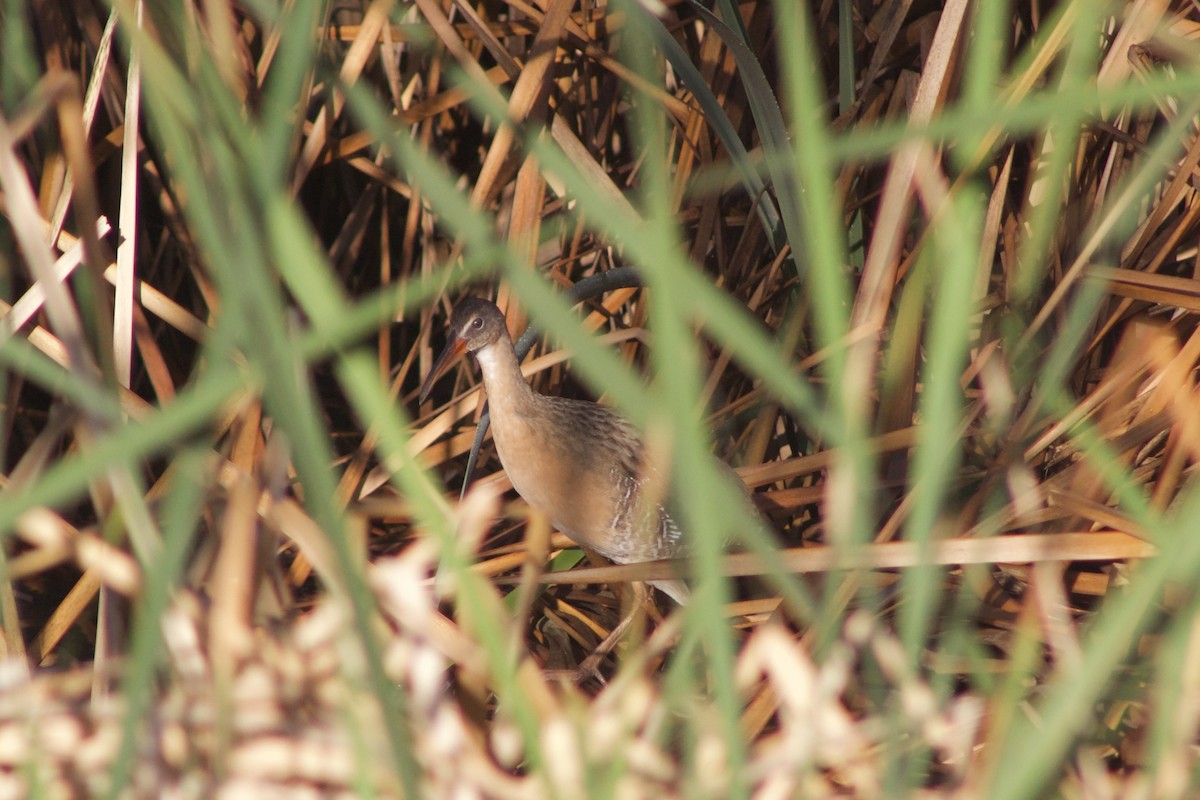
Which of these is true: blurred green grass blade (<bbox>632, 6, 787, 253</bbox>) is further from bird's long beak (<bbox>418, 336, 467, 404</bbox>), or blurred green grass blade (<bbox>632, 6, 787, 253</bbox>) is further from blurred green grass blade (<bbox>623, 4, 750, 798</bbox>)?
blurred green grass blade (<bbox>623, 4, 750, 798</bbox>)

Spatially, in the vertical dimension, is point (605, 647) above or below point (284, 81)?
below

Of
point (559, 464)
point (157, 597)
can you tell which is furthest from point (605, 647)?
point (157, 597)

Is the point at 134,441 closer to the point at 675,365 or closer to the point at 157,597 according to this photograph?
the point at 157,597

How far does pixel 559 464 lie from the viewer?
2287mm

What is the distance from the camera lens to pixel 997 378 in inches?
60.4

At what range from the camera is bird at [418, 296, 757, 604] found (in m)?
2.23

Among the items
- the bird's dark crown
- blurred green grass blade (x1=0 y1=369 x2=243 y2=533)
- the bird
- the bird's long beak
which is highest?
blurred green grass blade (x1=0 y1=369 x2=243 y2=533)

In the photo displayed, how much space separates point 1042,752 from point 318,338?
51cm

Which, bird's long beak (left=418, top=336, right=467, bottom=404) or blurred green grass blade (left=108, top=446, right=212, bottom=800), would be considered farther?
bird's long beak (left=418, top=336, right=467, bottom=404)

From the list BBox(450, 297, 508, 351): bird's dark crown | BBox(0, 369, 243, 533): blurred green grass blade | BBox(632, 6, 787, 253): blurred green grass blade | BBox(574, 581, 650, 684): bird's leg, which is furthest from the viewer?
BBox(450, 297, 508, 351): bird's dark crown

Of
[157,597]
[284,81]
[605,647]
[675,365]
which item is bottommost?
[605,647]

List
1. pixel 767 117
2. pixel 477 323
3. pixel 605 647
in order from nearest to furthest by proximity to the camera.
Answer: pixel 767 117
pixel 605 647
pixel 477 323

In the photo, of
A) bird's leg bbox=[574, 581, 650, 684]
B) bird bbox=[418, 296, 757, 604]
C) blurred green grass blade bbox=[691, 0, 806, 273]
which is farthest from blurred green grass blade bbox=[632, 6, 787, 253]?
bird's leg bbox=[574, 581, 650, 684]

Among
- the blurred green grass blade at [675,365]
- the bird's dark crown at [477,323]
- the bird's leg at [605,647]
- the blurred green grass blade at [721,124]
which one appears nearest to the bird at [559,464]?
the bird's dark crown at [477,323]
